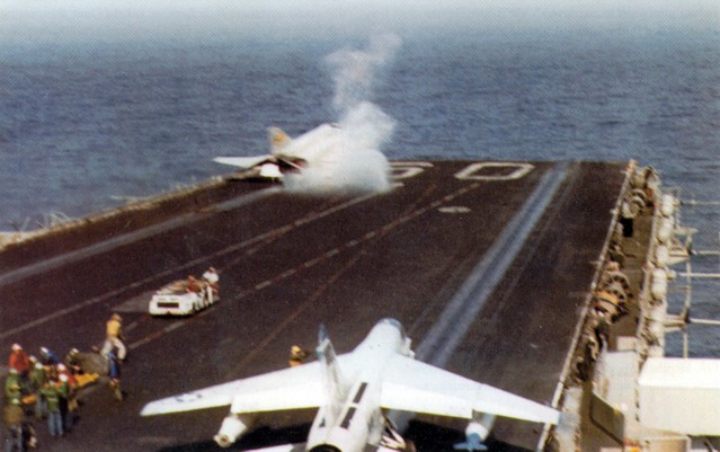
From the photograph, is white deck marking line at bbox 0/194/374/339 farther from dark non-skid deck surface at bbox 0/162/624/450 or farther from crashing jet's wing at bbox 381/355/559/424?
crashing jet's wing at bbox 381/355/559/424

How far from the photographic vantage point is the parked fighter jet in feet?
72.7

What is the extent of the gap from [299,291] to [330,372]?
1731 cm

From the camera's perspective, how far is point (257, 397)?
2323 cm

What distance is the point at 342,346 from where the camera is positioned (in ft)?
107

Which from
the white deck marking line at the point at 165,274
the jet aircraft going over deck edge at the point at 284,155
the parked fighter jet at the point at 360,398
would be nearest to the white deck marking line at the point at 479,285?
the parked fighter jet at the point at 360,398

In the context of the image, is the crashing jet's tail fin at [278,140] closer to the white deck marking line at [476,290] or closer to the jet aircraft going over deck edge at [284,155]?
the jet aircraft going over deck edge at [284,155]

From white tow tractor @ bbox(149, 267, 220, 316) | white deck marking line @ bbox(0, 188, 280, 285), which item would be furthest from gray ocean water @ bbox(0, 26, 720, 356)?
white tow tractor @ bbox(149, 267, 220, 316)

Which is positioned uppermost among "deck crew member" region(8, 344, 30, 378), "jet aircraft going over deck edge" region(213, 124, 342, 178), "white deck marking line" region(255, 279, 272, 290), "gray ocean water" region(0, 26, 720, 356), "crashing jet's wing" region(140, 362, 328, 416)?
"crashing jet's wing" region(140, 362, 328, 416)

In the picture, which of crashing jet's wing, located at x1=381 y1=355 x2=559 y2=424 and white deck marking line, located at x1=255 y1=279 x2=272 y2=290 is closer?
crashing jet's wing, located at x1=381 y1=355 x2=559 y2=424

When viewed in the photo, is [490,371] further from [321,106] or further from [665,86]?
[665,86]

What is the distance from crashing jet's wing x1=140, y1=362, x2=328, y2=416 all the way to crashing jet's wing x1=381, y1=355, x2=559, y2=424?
1589 mm

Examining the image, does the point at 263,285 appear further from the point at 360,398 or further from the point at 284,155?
the point at 284,155

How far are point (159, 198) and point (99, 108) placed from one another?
92.4m

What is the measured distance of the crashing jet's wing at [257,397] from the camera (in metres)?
23.0
